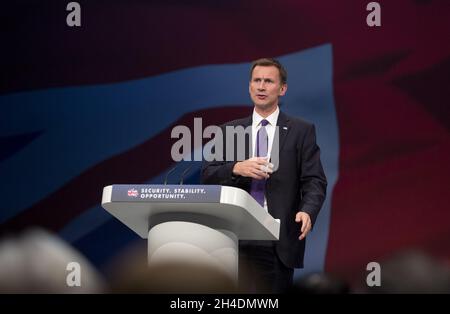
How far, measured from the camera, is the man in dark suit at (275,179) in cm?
346

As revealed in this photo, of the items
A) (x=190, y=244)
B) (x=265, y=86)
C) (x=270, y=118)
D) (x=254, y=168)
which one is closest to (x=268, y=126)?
(x=270, y=118)

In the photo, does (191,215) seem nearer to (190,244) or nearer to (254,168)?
(190,244)

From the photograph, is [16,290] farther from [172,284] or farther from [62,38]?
[62,38]

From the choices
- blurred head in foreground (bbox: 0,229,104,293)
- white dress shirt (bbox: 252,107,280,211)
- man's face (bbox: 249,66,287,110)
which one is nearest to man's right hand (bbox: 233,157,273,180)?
white dress shirt (bbox: 252,107,280,211)

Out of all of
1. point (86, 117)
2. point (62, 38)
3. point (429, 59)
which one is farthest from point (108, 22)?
point (429, 59)

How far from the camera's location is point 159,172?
4969mm

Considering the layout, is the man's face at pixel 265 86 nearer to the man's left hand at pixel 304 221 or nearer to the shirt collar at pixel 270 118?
the shirt collar at pixel 270 118

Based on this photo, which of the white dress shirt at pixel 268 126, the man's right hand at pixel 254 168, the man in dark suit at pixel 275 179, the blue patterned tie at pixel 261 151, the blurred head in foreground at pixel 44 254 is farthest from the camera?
the blurred head in foreground at pixel 44 254

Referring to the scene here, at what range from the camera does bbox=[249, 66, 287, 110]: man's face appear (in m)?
3.97

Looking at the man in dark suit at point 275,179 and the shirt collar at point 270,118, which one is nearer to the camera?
the man in dark suit at point 275,179

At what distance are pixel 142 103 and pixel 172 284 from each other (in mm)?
3527

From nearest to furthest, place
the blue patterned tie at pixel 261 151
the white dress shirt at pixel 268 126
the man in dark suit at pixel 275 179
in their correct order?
1. the man in dark suit at pixel 275 179
2. the blue patterned tie at pixel 261 151
3. the white dress shirt at pixel 268 126

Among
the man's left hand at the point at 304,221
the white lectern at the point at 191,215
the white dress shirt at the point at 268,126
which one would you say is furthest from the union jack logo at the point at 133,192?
the white dress shirt at the point at 268,126

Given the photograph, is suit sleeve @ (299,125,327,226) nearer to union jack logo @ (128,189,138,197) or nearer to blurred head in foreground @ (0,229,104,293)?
union jack logo @ (128,189,138,197)
